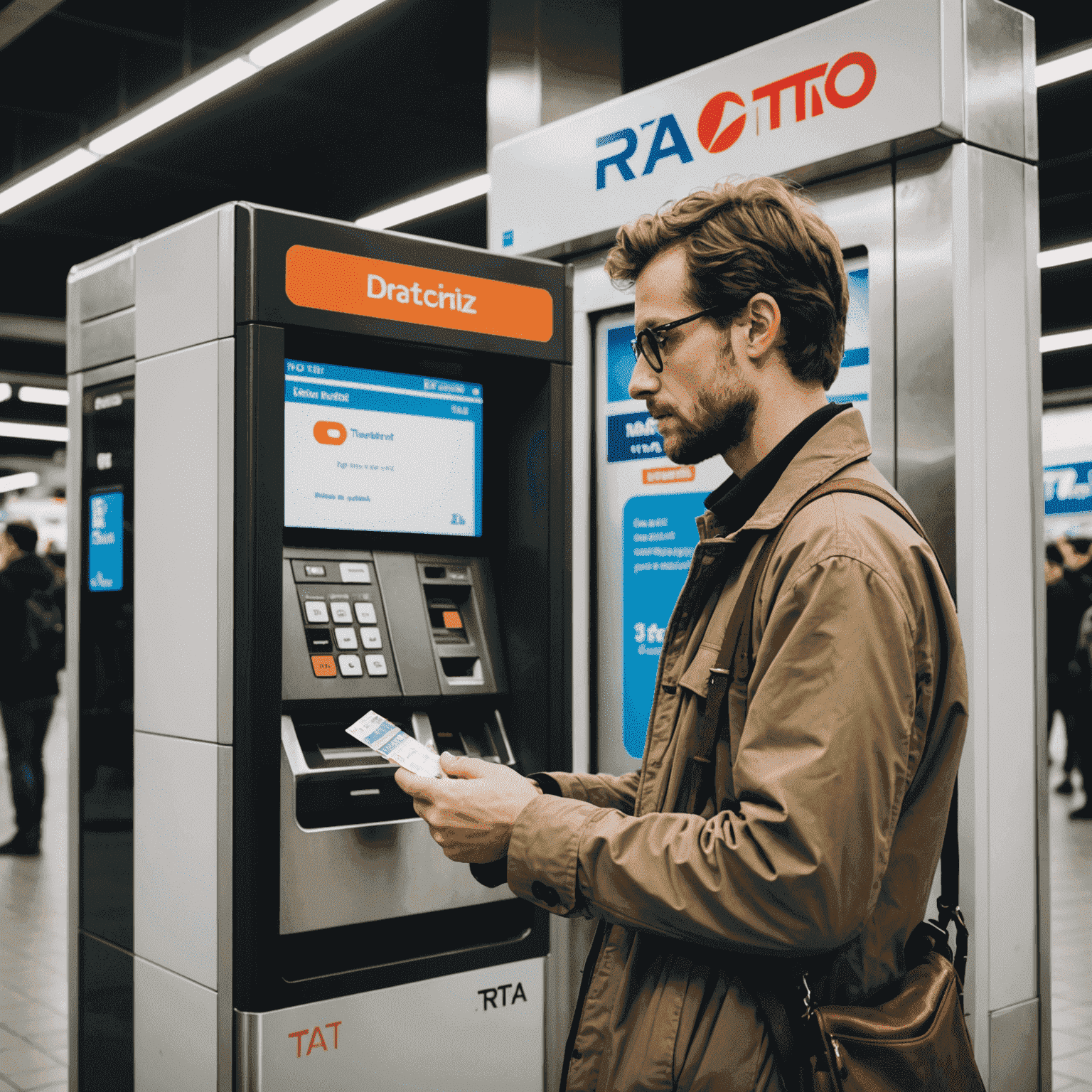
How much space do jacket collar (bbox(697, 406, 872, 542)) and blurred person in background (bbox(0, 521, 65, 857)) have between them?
5.71 m

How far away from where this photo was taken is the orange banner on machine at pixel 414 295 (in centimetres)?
217

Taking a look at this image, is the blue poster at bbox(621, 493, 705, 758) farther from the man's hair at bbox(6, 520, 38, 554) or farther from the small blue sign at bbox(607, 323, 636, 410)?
the man's hair at bbox(6, 520, 38, 554)

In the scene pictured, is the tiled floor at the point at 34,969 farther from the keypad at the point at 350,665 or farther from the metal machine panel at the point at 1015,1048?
the metal machine panel at the point at 1015,1048

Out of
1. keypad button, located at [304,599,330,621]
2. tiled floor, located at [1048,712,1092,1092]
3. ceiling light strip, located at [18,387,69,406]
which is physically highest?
ceiling light strip, located at [18,387,69,406]

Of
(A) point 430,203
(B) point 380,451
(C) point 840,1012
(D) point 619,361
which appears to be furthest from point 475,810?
(A) point 430,203

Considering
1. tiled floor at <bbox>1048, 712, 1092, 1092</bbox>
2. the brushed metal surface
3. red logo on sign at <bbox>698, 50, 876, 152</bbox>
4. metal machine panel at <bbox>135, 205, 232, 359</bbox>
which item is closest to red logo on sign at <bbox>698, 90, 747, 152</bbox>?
red logo on sign at <bbox>698, 50, 876, 152</bbox>

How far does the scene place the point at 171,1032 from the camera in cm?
228

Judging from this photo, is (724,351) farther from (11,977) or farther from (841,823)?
(11,977)

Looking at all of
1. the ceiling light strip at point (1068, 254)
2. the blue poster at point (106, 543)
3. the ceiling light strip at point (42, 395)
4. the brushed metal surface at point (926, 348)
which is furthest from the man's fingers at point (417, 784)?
the ceiling light strip at point (42, 395)

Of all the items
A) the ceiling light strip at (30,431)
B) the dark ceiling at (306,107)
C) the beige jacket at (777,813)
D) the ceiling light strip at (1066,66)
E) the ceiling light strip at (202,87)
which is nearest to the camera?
the beige jacket at (777,813)

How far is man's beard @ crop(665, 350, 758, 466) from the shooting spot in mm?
1345

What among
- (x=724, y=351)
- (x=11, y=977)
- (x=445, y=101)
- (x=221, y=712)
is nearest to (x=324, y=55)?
(x=445, y=101)

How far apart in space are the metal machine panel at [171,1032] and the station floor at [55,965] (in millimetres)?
1391

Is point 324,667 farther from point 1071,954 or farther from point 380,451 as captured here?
point 1071,954
